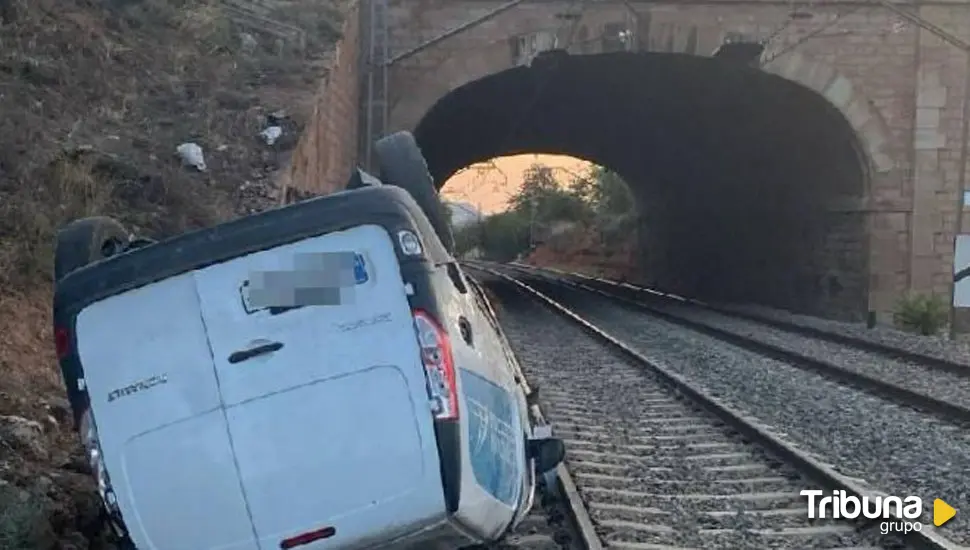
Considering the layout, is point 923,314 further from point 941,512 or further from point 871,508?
point 871,508

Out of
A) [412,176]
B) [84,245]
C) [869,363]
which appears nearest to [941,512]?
[412,176]

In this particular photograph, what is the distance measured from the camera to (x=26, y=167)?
1074 cm

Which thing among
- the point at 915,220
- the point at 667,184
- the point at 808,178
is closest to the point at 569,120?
the point at 667,184

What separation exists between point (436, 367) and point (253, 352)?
69 cm

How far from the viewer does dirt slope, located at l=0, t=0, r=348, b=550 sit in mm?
6867

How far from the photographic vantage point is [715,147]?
95.3 feet

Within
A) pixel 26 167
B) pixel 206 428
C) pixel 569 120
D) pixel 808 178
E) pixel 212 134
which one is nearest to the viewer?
pixel 206 428

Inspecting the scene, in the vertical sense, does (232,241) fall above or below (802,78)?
below

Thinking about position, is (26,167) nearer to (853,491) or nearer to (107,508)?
(107,508)

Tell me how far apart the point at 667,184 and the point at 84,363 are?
101 feet

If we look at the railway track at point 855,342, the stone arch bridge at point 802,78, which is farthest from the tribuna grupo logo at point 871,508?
the stone arch bridge at point 802,78

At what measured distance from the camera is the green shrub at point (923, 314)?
21.1 metres

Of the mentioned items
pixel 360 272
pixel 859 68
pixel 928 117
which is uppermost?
pixel 859 68

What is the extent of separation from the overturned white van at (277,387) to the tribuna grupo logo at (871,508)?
2.65 m
